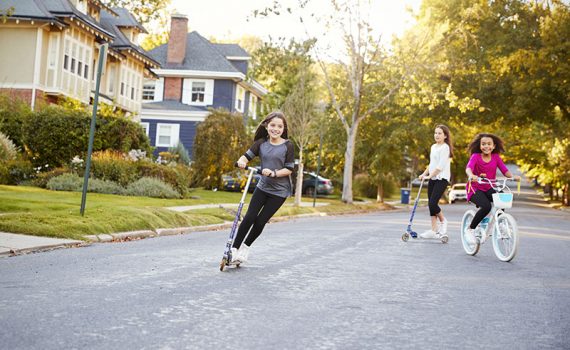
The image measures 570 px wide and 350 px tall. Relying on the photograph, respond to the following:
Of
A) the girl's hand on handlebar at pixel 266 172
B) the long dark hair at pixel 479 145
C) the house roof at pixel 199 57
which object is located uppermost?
the house roof at pixel 199 57

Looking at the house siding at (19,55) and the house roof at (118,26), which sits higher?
the house roof at (118,26)

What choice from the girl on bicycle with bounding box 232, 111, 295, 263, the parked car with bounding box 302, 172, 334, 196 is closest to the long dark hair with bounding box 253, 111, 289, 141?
the girl on bicycle with bounding box 232, 111, 295, 263

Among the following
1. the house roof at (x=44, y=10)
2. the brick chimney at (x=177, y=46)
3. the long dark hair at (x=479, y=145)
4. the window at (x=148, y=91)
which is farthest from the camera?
the window at (x=148, y=91)

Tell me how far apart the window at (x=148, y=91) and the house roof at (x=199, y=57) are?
1749mm

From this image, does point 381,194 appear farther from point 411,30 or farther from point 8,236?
point 8,236

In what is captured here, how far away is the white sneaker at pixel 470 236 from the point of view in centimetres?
1243

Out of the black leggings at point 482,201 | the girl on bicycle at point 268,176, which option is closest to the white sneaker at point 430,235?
the black leggings at point 482,201

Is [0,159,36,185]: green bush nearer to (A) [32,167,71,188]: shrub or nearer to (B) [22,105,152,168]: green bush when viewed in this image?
(A) [32,167,71,188]: shrub

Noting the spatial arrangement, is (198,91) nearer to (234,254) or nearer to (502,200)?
(502,200)

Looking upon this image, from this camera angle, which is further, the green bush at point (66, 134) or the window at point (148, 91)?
the window at point (148, 91)

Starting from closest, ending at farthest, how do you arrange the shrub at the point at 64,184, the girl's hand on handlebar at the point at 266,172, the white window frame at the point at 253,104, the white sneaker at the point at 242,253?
the girl's hand on handlebar at the point at 266,172, the white sneaker at the point at 242,253, the shrub at the point at 64,184, the white window frame at the point at 253,104

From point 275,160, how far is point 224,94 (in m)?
43.2

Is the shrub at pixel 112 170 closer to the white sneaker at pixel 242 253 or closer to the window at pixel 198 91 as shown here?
the white sneaker at pixel 242 253

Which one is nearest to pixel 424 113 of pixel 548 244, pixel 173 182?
pixel 173 182
